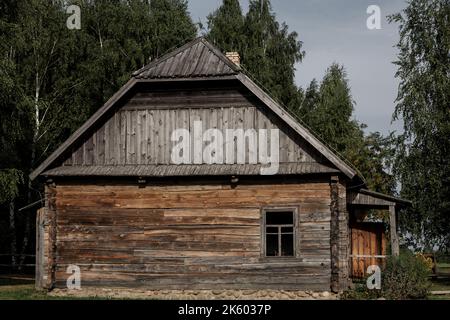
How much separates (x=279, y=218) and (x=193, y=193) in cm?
242

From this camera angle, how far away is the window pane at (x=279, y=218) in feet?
62.3

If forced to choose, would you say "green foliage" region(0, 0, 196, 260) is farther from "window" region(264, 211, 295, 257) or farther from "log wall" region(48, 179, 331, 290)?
"window" region(264, 211, 295, 257)

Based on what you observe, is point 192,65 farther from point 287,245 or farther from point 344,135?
point 344,135

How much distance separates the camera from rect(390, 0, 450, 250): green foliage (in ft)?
86.7

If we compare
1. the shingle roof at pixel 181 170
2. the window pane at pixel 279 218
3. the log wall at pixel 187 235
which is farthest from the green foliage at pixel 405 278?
the shingle roof at pixel 181 170

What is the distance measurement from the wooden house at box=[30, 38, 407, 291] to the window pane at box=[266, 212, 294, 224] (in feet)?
0.11

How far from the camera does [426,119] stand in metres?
26.6

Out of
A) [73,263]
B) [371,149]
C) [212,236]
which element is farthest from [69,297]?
[371,149]

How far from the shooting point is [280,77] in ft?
120

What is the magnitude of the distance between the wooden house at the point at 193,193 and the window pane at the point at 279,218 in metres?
0.03

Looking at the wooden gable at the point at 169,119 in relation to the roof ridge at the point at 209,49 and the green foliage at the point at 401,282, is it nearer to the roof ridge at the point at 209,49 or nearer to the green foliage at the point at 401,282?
the roof ridge at the point at 209,49

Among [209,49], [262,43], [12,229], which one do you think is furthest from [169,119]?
[262,43]

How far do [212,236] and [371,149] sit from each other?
26275 millimetres
